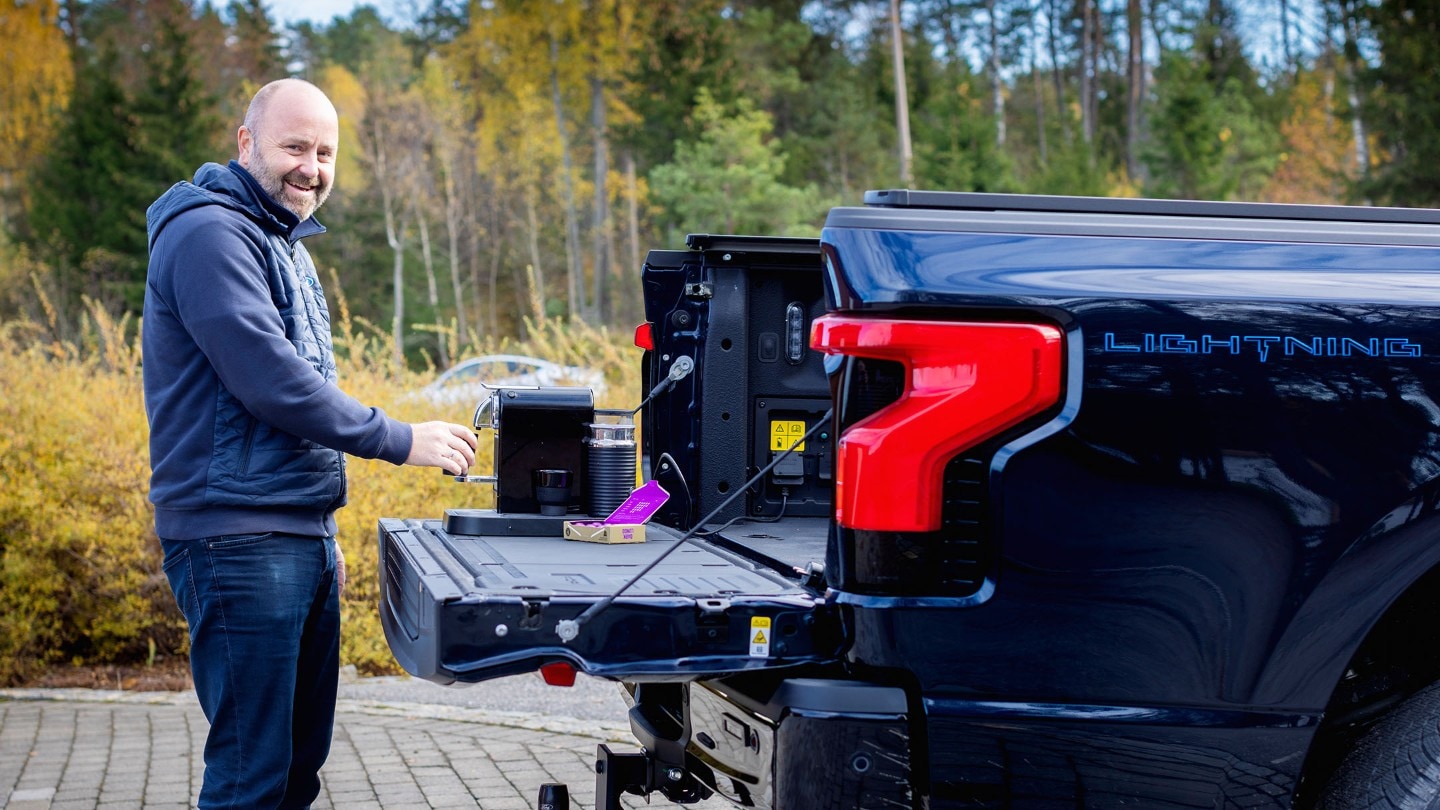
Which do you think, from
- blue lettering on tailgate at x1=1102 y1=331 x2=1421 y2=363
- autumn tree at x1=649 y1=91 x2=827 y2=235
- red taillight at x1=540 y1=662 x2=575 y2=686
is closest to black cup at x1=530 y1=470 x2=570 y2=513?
red taillight at x1=540 y1=662 x2=575 y2=686

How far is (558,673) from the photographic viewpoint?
244 cm

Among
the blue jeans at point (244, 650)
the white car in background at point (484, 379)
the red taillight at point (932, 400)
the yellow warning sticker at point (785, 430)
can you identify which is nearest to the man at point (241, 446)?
the blue jeans at point (244, 650)

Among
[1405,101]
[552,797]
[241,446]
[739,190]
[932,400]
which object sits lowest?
[552,797]

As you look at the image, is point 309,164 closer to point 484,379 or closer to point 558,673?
point 558,673

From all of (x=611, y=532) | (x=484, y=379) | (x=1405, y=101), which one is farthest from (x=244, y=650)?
(x=1405, y=101)

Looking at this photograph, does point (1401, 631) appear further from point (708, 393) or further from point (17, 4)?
point (17, 4)

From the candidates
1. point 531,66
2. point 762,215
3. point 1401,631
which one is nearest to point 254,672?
point 1401,631

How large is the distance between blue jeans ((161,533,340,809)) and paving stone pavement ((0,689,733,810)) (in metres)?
1.48

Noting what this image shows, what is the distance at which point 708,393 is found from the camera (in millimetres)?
3986

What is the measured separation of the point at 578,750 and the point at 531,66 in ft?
119

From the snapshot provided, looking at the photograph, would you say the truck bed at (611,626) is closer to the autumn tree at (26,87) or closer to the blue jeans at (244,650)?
the blue jeans at (244,650)

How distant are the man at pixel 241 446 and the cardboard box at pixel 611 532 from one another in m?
0.36

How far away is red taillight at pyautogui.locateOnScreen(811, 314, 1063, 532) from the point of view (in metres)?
2.23

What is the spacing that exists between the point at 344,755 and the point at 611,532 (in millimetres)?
2575
